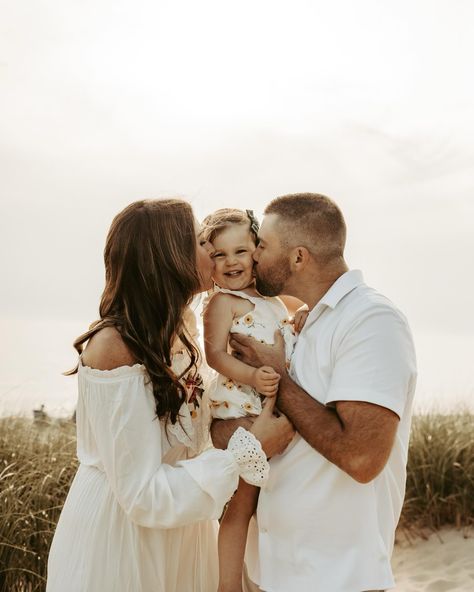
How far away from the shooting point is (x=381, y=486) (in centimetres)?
327

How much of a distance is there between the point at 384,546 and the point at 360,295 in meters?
1.06

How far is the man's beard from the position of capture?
3.60 m

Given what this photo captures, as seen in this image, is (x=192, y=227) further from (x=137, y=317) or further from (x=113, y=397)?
(x=113, y=397)

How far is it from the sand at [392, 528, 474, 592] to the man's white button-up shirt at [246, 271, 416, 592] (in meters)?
3.72

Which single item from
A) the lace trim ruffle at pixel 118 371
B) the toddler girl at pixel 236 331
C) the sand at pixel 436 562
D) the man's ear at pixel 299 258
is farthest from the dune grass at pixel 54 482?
the man's ear at pixel 299 258

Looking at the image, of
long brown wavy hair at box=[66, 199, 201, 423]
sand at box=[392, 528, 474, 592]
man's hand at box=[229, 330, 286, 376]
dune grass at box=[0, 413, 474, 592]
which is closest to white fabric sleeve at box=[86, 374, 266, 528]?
long brown wavy hair at box=[66, 199, 201, 423]

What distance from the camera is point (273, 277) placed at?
3650 mm

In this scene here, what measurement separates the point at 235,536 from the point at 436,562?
13.8 feet

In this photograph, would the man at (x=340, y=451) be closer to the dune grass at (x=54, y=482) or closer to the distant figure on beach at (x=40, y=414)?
the dune grass at (x=54, y=482)

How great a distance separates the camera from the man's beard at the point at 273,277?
11.8 ft

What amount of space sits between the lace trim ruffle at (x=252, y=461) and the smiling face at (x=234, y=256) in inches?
39.2

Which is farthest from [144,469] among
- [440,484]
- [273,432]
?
[440,484]

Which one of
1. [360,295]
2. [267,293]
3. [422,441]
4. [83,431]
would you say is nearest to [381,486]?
[360,295]

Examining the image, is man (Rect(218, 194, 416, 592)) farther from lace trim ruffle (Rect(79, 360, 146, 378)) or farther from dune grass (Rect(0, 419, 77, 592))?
dune grass (Rect(0, 419, 77, 592))
